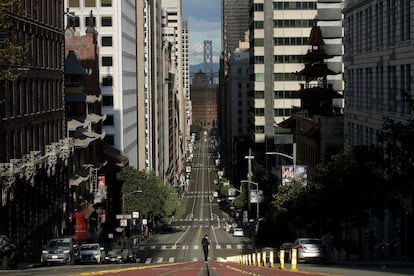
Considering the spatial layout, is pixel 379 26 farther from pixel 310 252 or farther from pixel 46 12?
pixel 310 252

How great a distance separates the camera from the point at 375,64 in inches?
2562

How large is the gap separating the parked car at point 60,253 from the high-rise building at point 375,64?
18.6 m

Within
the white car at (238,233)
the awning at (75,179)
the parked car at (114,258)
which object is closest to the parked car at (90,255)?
the parked car at (114,258)

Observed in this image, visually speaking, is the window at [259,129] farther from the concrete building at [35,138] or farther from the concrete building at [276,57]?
the concrete building at [35,138]

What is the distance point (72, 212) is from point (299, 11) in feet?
263

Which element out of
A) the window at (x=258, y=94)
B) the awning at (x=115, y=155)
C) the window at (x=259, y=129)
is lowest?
the awning at (x=115, y=155)

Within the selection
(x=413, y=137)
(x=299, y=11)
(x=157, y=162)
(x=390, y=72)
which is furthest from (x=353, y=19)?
(x=157, y=162)

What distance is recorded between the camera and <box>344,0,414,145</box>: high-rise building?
184 feet

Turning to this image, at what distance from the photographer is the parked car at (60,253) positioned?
164 feet

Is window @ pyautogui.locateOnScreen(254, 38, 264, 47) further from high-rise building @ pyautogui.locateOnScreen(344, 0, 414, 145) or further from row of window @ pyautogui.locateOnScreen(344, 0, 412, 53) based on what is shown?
row of window @ pyautogui.locateOnScreen(344, 0, 412, 53)

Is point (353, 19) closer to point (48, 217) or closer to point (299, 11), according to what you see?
point (48, 217)

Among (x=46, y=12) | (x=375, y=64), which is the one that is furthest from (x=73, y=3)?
(x=375, y=64)

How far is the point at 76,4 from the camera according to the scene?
131 m

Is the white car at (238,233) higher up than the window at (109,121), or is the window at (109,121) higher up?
the window at (109,121)
